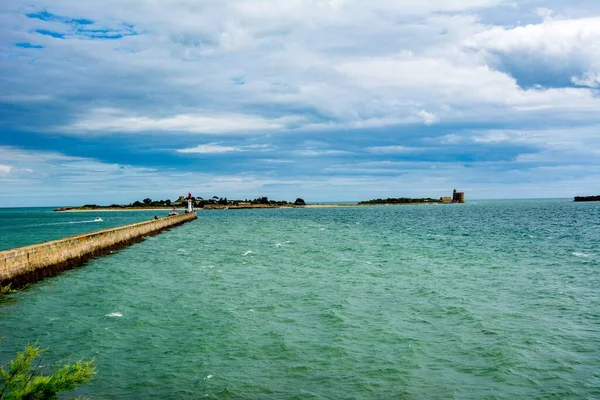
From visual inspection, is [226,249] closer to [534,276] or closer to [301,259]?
[301,259]

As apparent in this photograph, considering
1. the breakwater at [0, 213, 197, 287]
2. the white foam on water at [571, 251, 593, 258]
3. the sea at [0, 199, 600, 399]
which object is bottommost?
the sea at [0, 199, 600, 399]

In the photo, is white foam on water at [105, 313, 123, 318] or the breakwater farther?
the breakwater

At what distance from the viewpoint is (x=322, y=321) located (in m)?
15.8

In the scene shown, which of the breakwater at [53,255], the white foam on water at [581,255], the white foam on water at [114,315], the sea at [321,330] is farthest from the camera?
the white foam on water at [581,255]

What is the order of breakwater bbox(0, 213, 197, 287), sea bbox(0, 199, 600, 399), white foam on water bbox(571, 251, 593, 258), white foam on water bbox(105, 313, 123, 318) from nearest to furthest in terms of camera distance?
sea bbox(0, 199, 600, 399)
white foam on water bbox(105, 313, 123, 318)
breakwater bbox(0, 213, 197, 287)
white foam on water bbox(571, 251, 593, 258)

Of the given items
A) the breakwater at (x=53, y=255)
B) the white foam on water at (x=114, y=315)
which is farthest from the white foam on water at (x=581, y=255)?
the breakwater at (x=53, y=255)

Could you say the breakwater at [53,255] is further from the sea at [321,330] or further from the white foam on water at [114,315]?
the white foam on water at [114,315]

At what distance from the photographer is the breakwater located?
73.9 ft

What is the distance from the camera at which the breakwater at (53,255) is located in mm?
22516

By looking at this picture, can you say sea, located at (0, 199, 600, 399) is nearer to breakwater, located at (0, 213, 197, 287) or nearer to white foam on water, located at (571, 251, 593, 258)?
breakwater, located at (0, 213, 197, 287)

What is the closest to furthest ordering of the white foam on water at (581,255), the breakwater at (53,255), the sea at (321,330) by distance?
the sea at (321,330), the breakwater at (53,255), the white foam on water at (581,255)

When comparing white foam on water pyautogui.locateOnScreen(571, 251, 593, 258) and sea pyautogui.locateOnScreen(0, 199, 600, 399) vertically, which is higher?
white foam on water pyautogui.locateOnScreen(571, 251, 593, 258)

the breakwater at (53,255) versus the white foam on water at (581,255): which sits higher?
the breakwater at (53,255)

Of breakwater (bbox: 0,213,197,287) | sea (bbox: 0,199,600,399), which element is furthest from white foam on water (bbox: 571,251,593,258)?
A: breakwater (bbox: 0,213,197,287)
